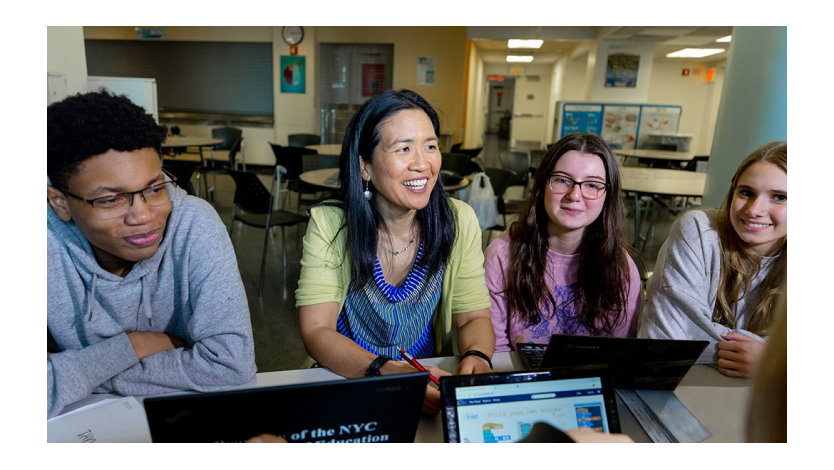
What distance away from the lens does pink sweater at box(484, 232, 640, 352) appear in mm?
1593

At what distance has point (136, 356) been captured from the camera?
1025 mm

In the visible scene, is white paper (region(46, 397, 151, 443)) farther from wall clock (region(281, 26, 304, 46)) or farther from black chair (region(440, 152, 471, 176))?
wall clock (region(281, 26, 304, 46))

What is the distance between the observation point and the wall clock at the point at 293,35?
8570 mm

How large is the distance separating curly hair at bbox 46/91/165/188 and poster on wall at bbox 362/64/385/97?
856cm

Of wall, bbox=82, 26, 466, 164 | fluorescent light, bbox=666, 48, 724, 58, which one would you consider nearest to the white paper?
wall, bbox=82, 26, 466, 164

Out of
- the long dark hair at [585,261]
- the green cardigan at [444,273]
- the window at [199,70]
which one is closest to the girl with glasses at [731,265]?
the long dark hair at [585,261]

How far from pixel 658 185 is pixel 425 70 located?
5685mm

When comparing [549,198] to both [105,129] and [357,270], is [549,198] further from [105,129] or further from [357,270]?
[105,129]

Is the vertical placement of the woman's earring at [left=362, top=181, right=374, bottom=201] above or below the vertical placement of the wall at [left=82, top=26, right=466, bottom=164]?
below

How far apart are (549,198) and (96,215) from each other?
1213mm

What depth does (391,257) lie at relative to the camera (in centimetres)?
147

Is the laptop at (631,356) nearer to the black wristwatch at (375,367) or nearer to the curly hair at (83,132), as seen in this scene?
the black wristwatch at (375,367)

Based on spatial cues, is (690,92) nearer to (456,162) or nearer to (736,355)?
(456,162)
